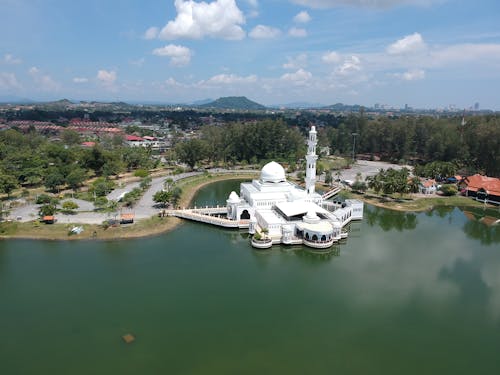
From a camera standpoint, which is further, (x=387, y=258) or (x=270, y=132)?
(x=270, y=132)

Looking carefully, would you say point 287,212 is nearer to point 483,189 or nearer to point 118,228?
point 118,228

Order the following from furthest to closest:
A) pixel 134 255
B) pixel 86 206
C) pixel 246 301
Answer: pixel 86 206, pixel 134 255, pixel 246 301

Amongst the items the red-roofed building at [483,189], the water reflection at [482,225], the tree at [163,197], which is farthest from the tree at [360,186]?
the tree at [163,197]

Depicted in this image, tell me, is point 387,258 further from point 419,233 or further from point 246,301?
point 246,301

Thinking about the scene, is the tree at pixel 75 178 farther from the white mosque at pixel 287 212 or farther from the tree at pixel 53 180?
the white mosque at pixel 287 212

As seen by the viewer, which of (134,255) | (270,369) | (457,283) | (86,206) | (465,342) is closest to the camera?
(270,369)

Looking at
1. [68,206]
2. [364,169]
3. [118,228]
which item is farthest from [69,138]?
[364,169]

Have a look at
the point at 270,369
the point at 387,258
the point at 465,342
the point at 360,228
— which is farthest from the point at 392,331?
the point at 360,228
